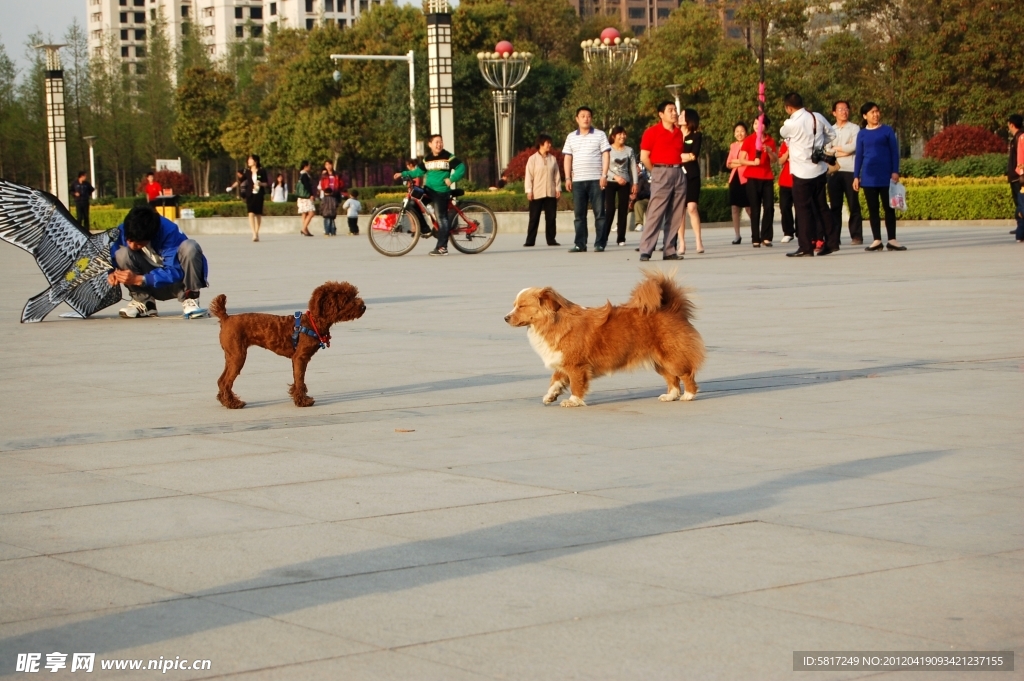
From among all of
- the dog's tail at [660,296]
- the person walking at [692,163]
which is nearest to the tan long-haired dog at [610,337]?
the dog's tail at [660,296]

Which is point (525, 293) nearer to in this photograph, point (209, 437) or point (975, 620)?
point (209, 437)

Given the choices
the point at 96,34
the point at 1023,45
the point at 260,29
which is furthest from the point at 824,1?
the point at 96,34

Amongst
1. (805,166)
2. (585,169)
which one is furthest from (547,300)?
(585,169)

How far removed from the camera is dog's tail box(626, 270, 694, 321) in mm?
8109

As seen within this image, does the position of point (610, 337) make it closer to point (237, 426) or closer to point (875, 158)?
point (237, 426)

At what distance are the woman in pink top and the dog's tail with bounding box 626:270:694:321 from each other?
14583 mm

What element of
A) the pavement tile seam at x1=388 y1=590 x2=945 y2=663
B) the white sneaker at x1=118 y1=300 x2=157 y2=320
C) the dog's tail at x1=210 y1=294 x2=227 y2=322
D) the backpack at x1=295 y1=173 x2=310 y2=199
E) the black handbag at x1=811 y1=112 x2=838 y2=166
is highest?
the black handbag at x1=811 y1=112 x2=838 y2=166

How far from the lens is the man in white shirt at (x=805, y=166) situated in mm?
18953

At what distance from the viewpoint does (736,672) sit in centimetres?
365

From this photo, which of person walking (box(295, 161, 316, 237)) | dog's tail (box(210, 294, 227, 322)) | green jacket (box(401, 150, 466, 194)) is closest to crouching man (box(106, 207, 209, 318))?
dog's tail (box(210, 294, 227, 322))

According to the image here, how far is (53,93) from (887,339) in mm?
50787

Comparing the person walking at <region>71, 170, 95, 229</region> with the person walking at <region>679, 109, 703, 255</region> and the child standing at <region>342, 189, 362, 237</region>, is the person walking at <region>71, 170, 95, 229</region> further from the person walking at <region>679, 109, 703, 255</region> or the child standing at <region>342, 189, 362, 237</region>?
the person walking at <region>679, 109, 703, 255</region>

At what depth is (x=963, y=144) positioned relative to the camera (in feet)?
138

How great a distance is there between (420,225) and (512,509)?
17.5 m
